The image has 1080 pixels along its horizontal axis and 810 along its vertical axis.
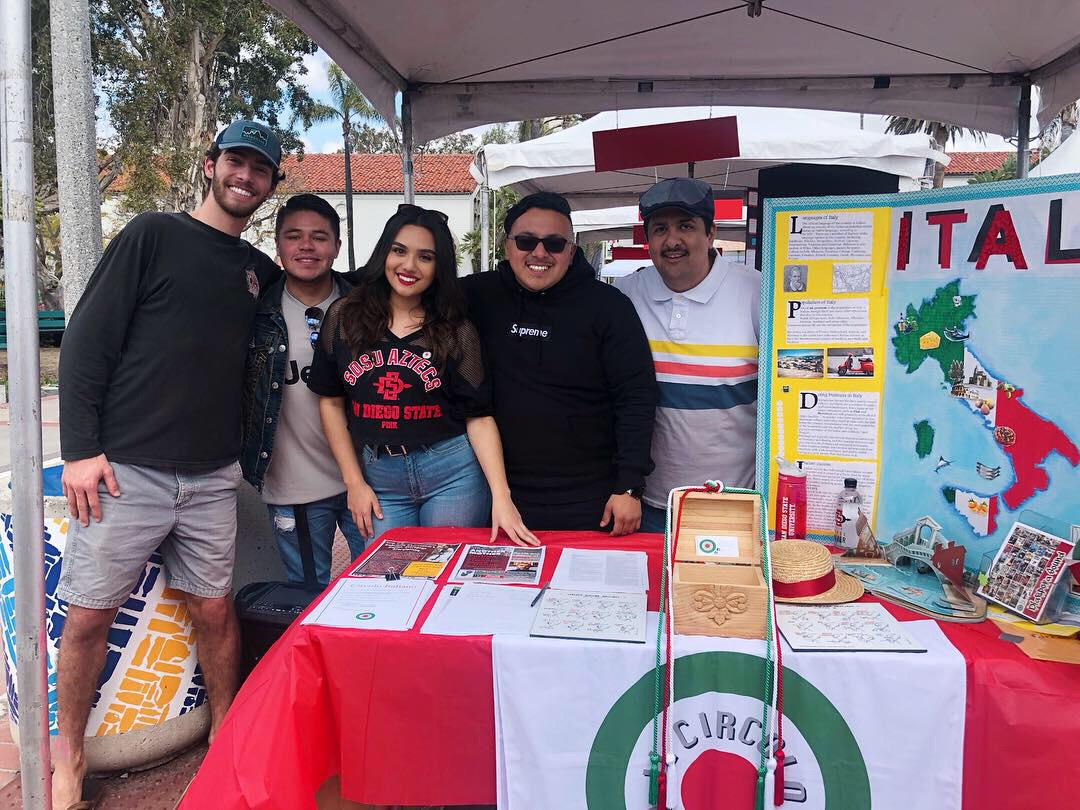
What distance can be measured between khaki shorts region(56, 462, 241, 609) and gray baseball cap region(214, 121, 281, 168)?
92cm

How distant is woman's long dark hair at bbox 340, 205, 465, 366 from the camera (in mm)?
2100

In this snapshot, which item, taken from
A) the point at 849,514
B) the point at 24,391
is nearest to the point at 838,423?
the point at 849,514

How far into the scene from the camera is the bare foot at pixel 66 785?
6.93 ft

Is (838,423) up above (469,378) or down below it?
below

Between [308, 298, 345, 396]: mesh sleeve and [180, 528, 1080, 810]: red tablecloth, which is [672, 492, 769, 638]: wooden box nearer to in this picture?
[180, 528, 1080, 810]: red tablecloth

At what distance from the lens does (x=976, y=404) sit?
1776mm

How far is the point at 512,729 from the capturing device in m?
1.46

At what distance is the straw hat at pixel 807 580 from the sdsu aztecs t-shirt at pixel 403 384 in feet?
3.05

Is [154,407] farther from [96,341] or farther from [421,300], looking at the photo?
[421,300]

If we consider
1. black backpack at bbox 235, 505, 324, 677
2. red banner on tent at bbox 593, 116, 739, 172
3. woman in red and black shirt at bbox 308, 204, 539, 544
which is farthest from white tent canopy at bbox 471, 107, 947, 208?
black backpack at bbox 235, 505, 324, 677

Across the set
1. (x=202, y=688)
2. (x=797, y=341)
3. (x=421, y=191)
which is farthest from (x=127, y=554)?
(x=421, y=191)

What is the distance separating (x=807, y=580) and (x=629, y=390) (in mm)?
756

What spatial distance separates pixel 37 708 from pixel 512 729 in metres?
1.14

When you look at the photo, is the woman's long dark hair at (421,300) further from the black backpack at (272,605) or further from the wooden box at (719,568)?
the wooden box at (719,568)
